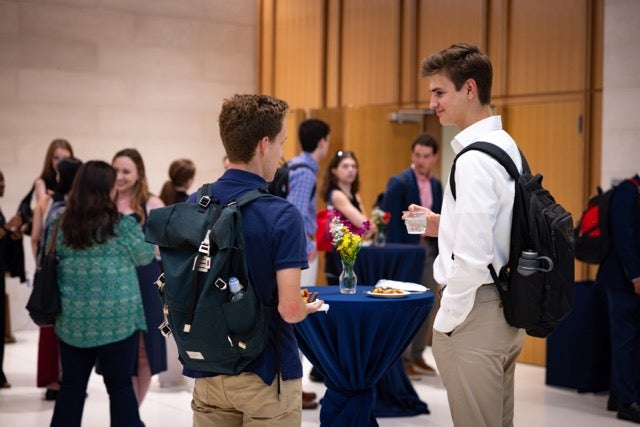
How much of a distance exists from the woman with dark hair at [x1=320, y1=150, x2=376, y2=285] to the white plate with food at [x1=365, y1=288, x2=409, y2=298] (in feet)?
7.45

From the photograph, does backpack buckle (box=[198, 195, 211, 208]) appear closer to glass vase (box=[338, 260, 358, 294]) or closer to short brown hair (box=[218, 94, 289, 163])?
short brown hair (box=[218, 94, 289, 163])

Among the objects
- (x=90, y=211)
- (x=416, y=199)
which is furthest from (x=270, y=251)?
(x=416, y=199)

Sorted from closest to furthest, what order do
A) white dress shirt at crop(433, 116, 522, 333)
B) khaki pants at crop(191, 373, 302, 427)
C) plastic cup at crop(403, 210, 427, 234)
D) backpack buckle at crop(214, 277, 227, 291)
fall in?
backpack buckle at crop(214, 277, 227, 291) → khaki pants at crop(191, 373, 302, 427) → white dress shirt at crop(433, 116, 522, 333) → plastic cup at crop(403, 210, 427, 234)

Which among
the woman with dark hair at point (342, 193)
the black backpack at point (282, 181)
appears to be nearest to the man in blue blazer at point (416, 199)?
the woman with dark hair at point (342, 193)

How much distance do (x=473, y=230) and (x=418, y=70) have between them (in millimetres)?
6322

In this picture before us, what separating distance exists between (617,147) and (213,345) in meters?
5.26

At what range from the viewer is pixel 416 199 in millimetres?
7457

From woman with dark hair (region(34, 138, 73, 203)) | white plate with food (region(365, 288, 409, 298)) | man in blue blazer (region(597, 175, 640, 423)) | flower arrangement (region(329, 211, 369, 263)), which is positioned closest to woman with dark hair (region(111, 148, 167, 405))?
flower arrangement (region(329, 211, 369, 263))

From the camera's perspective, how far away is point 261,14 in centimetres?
1132

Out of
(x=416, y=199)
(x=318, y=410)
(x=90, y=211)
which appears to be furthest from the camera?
(x=416, y=199)

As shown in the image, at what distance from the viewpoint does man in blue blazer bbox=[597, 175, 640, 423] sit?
235 inches

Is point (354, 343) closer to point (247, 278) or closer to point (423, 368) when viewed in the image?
point (247, 278)

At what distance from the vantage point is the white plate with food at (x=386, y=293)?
4398 millimetres

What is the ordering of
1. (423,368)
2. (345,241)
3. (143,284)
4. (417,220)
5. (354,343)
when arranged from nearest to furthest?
(417,220), (354,343), (345,241), (143,284), (423,368)
